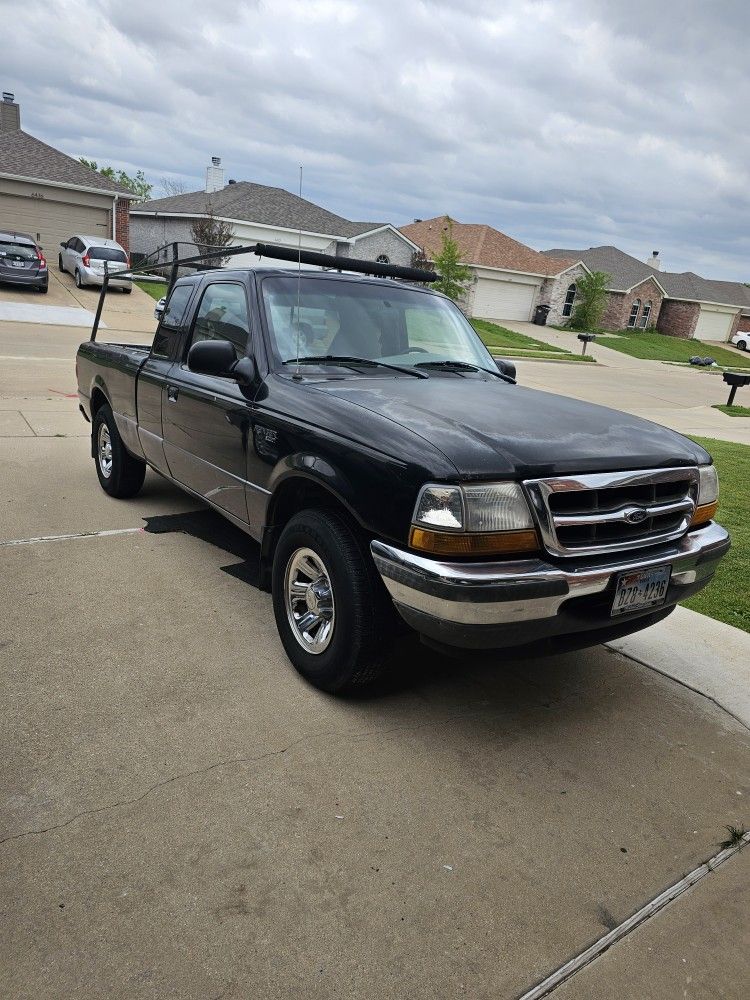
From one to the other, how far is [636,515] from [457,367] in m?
1.69

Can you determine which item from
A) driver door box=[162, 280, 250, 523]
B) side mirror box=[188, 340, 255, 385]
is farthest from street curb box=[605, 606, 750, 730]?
side mirror box=[188, 340, 255, 385]

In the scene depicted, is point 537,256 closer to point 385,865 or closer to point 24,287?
point 24,287

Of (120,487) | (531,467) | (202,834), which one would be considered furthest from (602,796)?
(120,487)

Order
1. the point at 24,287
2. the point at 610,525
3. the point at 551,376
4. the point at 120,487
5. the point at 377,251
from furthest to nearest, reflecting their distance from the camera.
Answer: the point at 377,251 < the point at 24,287 < the point at 551,376 < the point at 120,487 < the point at 610,525

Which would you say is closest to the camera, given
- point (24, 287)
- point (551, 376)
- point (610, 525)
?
point (610, 525)

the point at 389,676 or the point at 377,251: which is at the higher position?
the point at 377,251

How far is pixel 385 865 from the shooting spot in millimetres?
2406

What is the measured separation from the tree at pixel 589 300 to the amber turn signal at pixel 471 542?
150ft

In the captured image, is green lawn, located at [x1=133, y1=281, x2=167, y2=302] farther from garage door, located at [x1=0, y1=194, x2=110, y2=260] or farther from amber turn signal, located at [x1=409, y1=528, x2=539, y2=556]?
amber turn signal, located at [x1=409, y1=528, x2=539, y2=556]

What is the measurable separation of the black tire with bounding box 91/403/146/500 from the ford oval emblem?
4.18 m

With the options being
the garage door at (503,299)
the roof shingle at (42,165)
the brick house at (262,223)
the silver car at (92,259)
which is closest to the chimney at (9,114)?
the roof shingle at (42,165)

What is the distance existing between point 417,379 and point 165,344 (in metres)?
2.10

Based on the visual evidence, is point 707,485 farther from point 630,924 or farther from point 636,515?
point 630,924

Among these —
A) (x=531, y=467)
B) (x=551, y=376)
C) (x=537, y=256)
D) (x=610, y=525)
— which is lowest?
(x=551, y=376)
